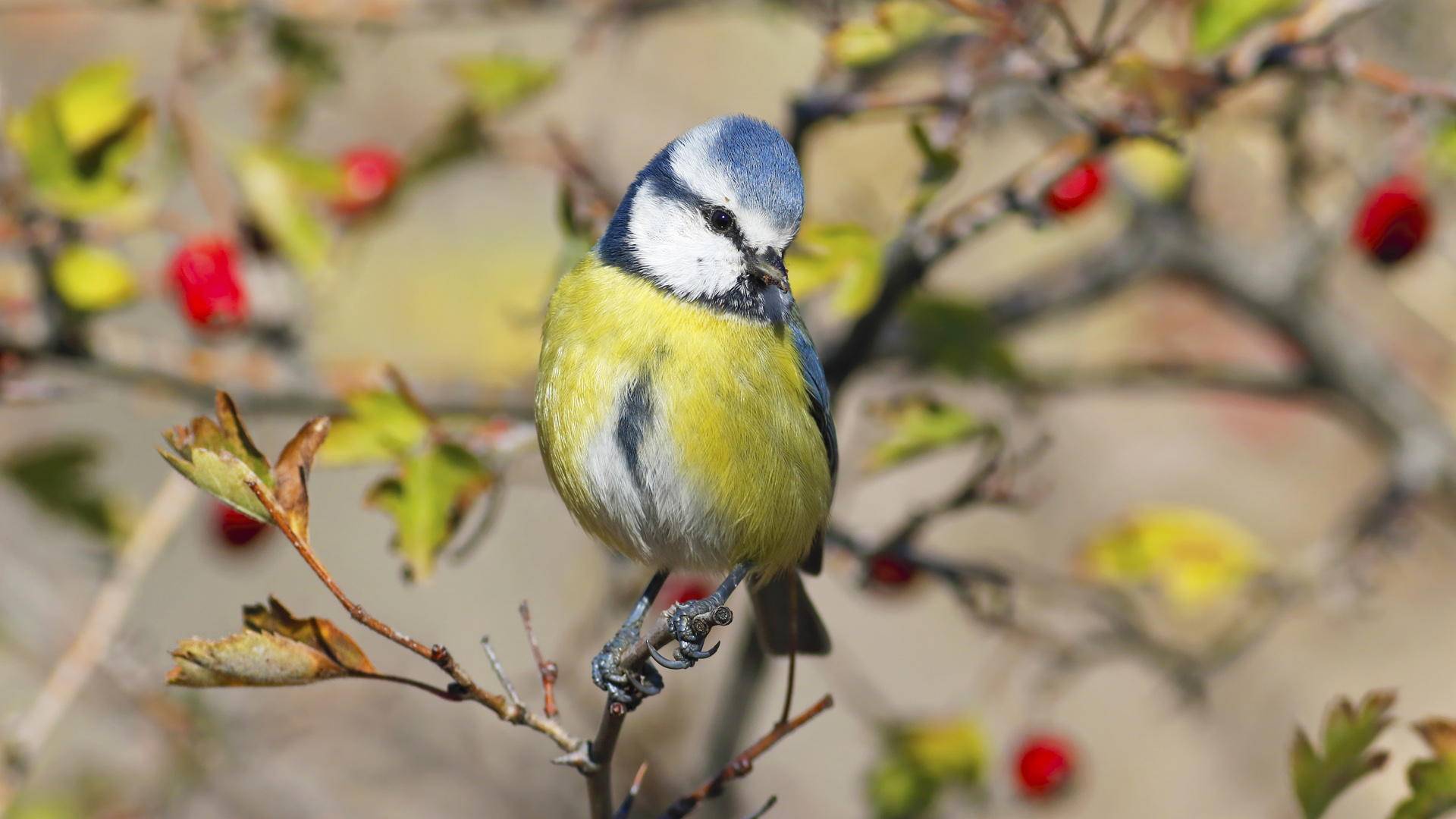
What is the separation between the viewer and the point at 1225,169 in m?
3.54

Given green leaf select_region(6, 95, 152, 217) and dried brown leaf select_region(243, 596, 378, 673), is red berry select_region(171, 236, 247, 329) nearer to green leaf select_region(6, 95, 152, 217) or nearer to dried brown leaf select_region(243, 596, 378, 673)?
Answer: green leaf select_region(6, 95, 152, 217)

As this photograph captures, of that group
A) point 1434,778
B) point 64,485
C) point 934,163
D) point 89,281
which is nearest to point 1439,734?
point 1434,778

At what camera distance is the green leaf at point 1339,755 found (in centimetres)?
132

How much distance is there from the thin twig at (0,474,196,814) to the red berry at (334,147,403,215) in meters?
0.73

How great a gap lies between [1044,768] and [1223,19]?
157 centimetres

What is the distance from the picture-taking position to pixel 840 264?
5.66 feet

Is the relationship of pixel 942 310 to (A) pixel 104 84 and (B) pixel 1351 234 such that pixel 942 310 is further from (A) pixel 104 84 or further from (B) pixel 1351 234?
(A) pixel 104 84

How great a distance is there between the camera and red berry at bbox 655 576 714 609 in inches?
97.1

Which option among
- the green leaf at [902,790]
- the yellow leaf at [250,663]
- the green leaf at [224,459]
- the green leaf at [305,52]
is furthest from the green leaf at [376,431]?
the green leaf at [902,790]

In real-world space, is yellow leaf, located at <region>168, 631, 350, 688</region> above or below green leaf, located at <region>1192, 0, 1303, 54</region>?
below

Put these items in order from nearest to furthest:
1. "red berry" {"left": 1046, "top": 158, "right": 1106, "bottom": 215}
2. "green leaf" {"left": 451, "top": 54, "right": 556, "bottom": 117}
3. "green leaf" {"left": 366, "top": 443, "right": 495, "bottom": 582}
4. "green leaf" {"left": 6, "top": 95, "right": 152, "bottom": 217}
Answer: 1. "green leaf" {"left": 366, "top": 443, "right": 495, "bottom": 582}
2. "green leaf" {"left": 6, "top": 95, "right": 152, "bottom": 217}
3. "green leaf" {"left": 451, "top": 54, "right": 556, "bottom": 117}
4. "red berry" {"left": 1046, "top": 158, "right": 1106, "bottom": 215}

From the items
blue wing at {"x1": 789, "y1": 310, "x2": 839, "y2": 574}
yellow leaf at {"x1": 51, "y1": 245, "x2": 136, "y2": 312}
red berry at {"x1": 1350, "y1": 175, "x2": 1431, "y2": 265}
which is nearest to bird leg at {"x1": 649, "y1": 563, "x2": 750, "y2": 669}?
blue wing at {"x1": 789, "y1": 310, "x2": 839, "y2": 574}

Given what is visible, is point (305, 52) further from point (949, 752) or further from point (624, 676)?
point (949, 752)

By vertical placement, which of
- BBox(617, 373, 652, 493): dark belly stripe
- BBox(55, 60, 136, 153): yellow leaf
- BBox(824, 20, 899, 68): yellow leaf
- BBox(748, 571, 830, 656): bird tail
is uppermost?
BBox(824, 20, 899, 68): yellow leaf
